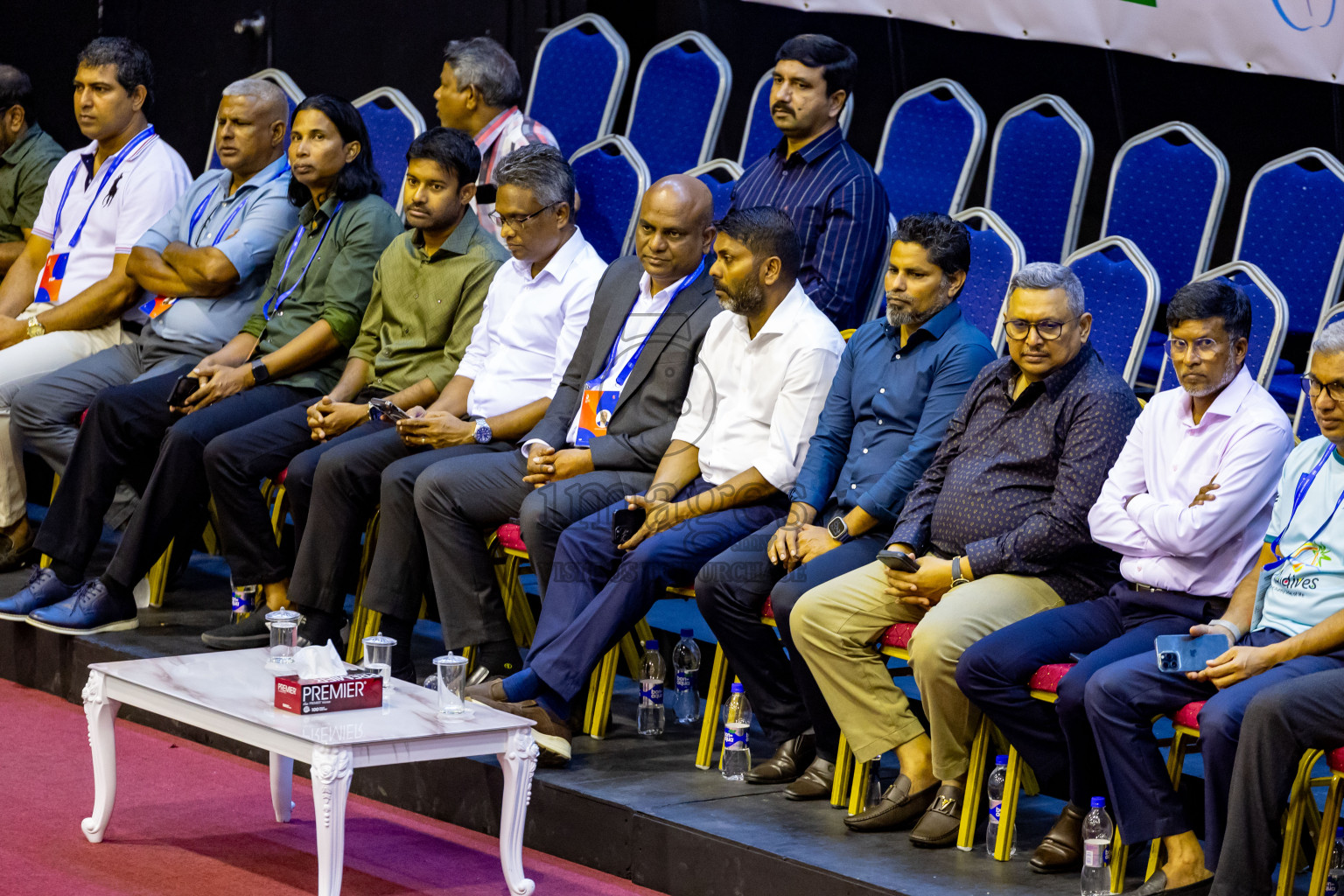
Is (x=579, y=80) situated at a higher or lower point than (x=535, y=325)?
higher

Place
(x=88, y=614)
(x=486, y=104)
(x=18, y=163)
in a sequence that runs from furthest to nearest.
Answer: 1. (x=18, y=163)
2. (x=486, y=104)
3. (x=88, y=614)

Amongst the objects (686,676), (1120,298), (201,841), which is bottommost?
(201,841)

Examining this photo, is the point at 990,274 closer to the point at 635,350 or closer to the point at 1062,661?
the point at 635,350

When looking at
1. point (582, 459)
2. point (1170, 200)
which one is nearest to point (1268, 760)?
point (582, 459)

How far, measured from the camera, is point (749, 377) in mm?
4391

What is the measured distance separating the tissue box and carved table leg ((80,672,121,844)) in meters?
0.54

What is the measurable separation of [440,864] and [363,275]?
2.15 metres

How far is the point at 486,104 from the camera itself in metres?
5.77

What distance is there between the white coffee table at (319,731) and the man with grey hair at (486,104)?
7.35 feet

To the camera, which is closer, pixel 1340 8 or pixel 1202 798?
pixel 1202 798

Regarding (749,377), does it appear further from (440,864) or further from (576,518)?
(440,864)

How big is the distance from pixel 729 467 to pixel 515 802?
1.15 meters

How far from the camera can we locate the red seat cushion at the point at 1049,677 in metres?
3.47

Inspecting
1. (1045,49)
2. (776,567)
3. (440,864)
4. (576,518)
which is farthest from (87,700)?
(1045,49)
